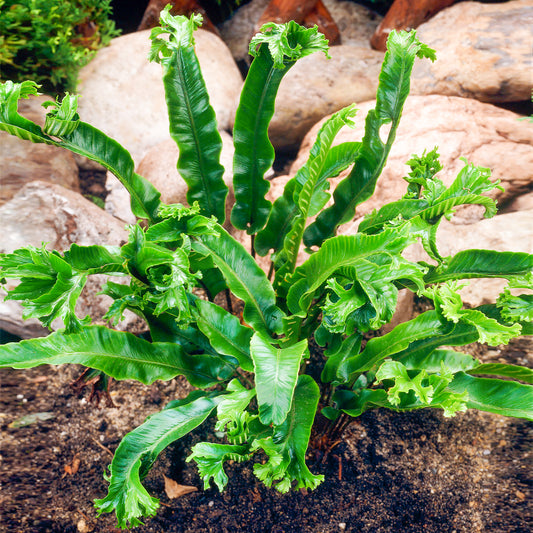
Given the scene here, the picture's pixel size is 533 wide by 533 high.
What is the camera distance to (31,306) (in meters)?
1.37

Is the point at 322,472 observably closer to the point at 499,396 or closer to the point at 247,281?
the point at 499,396

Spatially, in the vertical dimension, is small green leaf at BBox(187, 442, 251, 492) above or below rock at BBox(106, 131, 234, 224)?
below

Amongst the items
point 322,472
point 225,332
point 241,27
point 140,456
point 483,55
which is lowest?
point 322,472

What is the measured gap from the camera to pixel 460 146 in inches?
103

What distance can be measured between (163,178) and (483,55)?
2287 mm

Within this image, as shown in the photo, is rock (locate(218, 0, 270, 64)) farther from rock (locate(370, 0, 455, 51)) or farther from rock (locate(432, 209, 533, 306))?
rock (locate(432, 209, 533, 306))

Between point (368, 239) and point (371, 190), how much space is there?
0.55 m

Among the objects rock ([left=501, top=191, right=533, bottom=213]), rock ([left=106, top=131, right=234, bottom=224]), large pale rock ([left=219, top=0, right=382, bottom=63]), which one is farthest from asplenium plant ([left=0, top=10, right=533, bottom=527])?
large pale rock ([left=219, top=0, right=382, bottom=63])

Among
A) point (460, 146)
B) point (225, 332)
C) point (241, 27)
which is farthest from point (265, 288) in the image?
point (241, 27)

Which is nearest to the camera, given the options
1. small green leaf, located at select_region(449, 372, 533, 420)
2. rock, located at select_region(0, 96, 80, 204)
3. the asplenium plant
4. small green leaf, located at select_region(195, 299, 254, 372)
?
the asplenium plant

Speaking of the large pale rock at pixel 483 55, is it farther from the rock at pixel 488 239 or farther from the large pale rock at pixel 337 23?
the rock at pixel 488 239

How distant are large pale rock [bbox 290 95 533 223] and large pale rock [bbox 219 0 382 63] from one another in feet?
5.51

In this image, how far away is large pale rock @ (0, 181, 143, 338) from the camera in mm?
2336

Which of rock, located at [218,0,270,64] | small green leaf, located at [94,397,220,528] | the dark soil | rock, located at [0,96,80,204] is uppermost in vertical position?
rock, located at [218,0,270,64]
